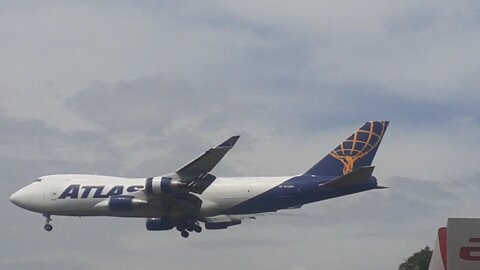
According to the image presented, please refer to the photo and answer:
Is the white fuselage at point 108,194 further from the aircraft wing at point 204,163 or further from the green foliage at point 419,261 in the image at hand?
the green foliage at point 419,261

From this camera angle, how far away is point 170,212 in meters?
52.7

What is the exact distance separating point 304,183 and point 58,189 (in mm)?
14444

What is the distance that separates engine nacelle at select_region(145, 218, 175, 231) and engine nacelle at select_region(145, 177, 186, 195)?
3841mm

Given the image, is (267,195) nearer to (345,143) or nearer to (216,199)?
(216,199)

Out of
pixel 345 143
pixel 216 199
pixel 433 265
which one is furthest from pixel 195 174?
pixel 433 265

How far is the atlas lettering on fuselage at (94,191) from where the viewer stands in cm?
5225

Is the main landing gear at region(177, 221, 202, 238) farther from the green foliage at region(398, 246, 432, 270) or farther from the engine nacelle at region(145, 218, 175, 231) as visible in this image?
the green foliage at region(398, 246, 432, 270)

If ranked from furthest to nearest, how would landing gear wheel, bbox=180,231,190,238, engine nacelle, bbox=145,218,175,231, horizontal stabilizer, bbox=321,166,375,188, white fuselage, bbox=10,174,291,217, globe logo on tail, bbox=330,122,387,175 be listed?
engine nacelle, bbox=145,218,175,231, landing gear wheel, bbox=180,231,190,238, globe logo on tail, bbox=330,122,387,175, white fuselage, bbox=10,174,291,217, horizontal stabilizer, bbox=321,166,375,188

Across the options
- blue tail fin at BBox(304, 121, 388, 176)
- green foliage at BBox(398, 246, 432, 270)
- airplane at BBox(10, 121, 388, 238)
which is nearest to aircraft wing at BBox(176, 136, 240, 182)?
airplane at BBox(10, 121, 388, 238)

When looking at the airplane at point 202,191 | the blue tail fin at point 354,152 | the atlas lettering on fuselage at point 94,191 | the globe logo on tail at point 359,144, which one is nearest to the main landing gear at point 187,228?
the airplane at point 202,191

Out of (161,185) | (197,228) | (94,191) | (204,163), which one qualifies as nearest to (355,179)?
(204,163)

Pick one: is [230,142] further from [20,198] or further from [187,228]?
[20,198]

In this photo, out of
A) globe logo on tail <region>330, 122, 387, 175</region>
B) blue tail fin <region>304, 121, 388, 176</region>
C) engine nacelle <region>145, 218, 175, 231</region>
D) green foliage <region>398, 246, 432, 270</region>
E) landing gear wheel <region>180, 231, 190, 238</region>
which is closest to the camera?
blue tail fin <region>304, 121, 388, 176</region>

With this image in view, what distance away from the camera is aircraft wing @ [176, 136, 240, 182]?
48.4 metres
